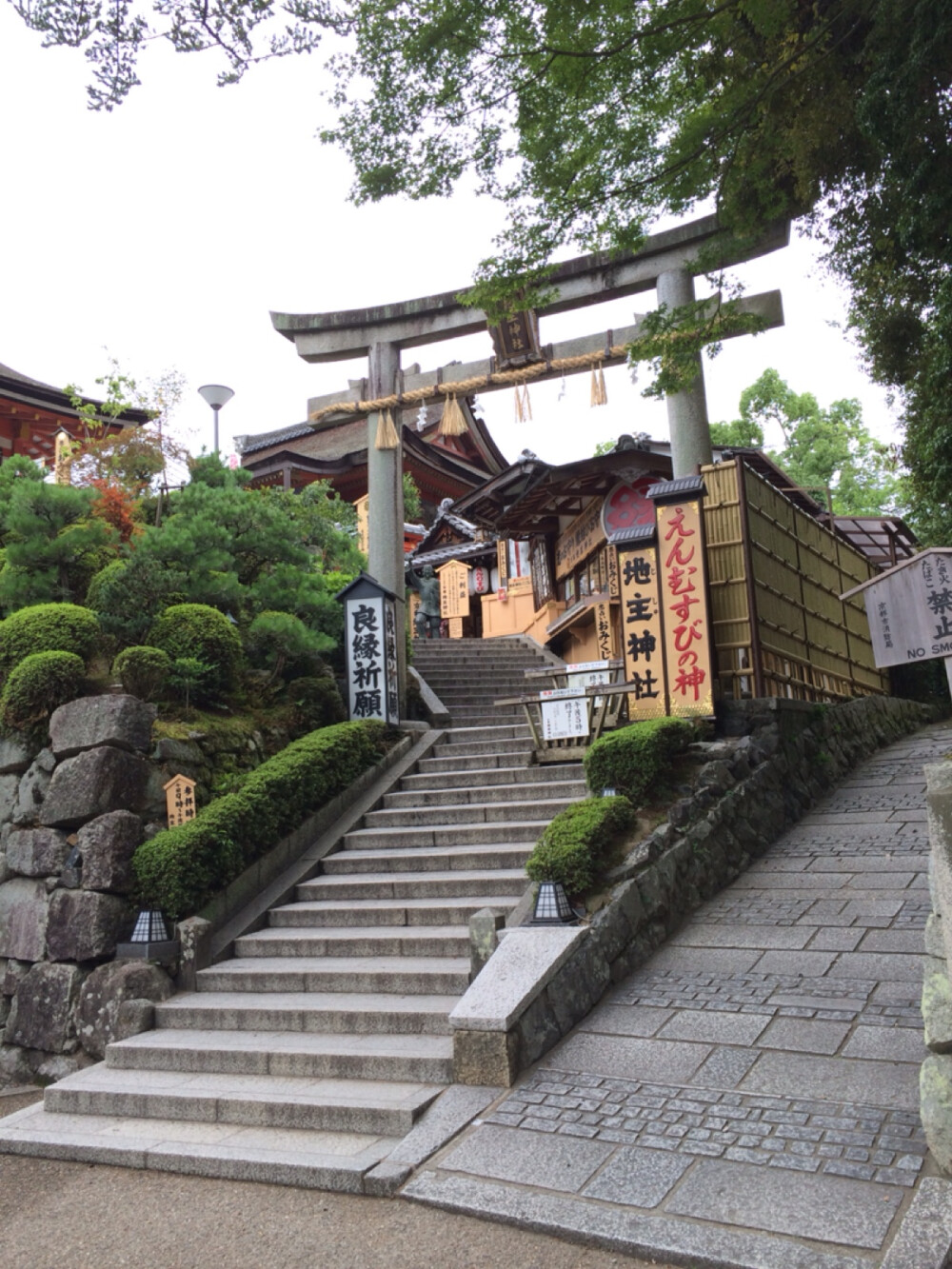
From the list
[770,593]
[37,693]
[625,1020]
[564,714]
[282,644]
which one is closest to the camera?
[625,1020]

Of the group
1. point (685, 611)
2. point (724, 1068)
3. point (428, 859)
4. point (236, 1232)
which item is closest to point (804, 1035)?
point (724, 1068)

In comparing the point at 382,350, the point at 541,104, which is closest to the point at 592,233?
the point at 541,104

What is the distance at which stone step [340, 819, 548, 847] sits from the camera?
8789 millimetres

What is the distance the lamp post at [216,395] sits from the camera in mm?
13869

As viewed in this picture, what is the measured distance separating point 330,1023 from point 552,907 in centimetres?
182

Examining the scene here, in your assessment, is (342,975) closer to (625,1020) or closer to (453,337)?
(625,1020)

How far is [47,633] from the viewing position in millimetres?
9766

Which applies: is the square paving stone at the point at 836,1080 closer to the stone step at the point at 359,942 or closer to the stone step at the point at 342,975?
the stone step at the point at 342,975

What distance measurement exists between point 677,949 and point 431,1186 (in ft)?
9.73

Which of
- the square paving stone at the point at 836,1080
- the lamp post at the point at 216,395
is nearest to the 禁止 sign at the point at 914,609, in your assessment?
the square paving stone at the point at 836,1080

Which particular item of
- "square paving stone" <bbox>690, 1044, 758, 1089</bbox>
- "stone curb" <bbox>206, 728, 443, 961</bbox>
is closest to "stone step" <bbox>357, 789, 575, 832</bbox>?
"stone curb" <bbox>206, 728, 443, 961</bbox>

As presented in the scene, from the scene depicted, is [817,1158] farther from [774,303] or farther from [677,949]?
[774,303]

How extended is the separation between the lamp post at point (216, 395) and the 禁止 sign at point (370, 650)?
354 centimetres

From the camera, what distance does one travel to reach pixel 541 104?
7.81 meters
